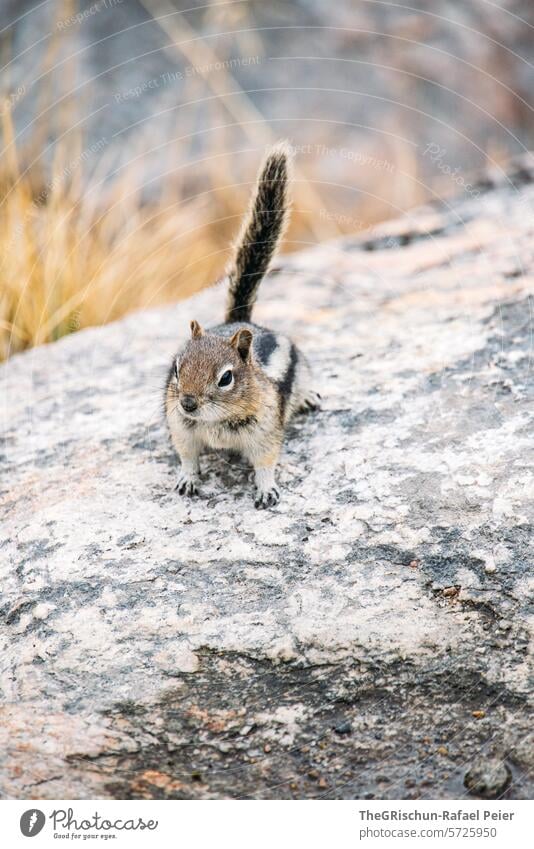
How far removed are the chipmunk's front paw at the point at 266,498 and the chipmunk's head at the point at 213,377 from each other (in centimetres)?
30

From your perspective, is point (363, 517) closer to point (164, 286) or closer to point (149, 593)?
point (149, 593)

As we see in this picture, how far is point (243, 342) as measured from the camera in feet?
10.2

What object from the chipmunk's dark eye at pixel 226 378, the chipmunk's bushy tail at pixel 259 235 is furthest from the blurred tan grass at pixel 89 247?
the chipmunk's dark eye at pixel 226 378

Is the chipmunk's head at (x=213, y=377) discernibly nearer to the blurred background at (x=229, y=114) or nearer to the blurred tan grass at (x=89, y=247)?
the blurred tan grass at (x=89, y=247)

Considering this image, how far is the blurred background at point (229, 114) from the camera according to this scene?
6.12 meters

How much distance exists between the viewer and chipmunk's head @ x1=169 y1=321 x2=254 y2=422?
2.95m

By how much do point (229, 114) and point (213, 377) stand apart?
5.28 meters

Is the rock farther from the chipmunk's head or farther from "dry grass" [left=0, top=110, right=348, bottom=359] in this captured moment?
"dry grass" [left=0, top=110, right=348, bottom=359]

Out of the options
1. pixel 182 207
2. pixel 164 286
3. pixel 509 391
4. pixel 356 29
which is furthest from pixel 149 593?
pixel 356 29

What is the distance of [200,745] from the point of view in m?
2.43

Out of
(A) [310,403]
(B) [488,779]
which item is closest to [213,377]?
(A) [310,403]

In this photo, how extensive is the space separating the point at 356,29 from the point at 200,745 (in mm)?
7550

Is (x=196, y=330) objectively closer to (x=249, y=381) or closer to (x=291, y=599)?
(x=249, y=381)
